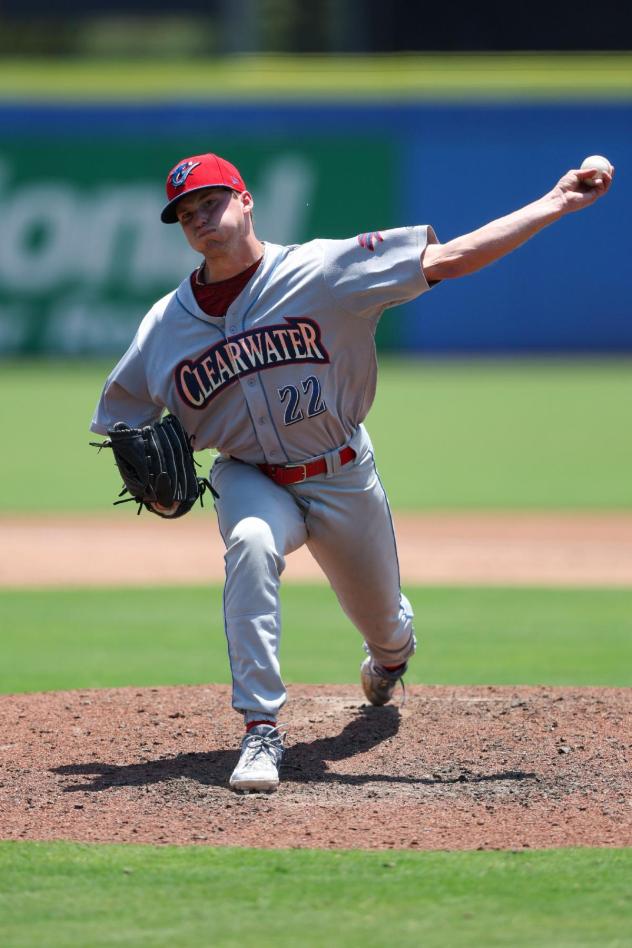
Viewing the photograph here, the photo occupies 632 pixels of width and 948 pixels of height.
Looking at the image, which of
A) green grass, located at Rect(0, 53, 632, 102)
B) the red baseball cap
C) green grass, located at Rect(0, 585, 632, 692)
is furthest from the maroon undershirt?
green grass, located at Rect(0, 53, 632, 102)

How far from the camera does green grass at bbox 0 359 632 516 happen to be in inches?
469

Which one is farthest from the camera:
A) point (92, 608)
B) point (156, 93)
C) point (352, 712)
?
point (156, 93)

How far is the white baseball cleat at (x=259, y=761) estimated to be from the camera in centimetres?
418

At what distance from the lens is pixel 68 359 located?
19.6 m

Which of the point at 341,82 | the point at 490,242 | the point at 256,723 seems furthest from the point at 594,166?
the point at 341,82

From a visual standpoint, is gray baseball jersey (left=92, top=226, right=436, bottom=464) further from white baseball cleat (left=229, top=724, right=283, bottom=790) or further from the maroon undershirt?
white baseball cleat (left=229, top=724, right=283, bottom=790)

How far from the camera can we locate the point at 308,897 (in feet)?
10.8

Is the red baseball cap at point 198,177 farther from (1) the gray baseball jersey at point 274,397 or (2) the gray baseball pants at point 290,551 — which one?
(2) the gray baseball pants at point 290,551

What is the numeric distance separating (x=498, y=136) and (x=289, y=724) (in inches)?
613

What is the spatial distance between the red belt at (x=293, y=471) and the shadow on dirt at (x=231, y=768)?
0.87 metres

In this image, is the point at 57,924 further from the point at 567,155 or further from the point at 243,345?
the point at 567,155

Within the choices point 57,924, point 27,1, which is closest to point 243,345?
point 57,924

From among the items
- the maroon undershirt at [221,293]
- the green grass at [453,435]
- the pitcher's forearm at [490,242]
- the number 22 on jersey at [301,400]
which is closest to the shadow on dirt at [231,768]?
the number 22 on jersey at [301,400]

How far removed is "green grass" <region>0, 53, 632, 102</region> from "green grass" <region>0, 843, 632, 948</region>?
16792 millimetres
